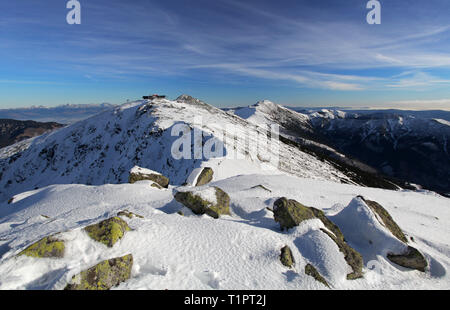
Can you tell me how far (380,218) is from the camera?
11.7 meters

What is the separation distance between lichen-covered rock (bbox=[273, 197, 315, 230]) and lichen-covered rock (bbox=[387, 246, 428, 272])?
3716mm

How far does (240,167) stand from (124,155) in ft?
119

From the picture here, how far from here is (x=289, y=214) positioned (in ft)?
31.8

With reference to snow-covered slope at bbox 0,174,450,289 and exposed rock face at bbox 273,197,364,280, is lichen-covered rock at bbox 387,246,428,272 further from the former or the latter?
exposed rock face at bbox 273,197,364,280

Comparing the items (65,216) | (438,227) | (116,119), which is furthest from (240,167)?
(116,119)

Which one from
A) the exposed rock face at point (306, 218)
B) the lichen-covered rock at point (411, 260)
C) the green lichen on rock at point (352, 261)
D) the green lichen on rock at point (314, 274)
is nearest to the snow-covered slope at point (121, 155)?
the exposed rock face at point (306, 218)

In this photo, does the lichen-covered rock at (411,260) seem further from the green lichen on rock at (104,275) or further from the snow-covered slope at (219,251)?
the green lichen on rock at (104,275)

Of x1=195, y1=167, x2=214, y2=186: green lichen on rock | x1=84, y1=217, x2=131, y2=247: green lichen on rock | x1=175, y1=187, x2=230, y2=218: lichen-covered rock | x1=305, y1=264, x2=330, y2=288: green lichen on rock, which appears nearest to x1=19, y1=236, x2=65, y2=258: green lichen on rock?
x1=84, y1=217, x2=131, y2=247: green lichen on rock

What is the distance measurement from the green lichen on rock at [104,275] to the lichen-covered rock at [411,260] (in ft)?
35.2

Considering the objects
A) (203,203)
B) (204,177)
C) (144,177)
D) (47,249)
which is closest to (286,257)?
(203,203)

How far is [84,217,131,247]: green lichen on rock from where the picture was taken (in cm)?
694

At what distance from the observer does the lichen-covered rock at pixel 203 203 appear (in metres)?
11.0

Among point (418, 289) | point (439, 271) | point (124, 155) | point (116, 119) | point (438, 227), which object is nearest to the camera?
point (418, 289)
